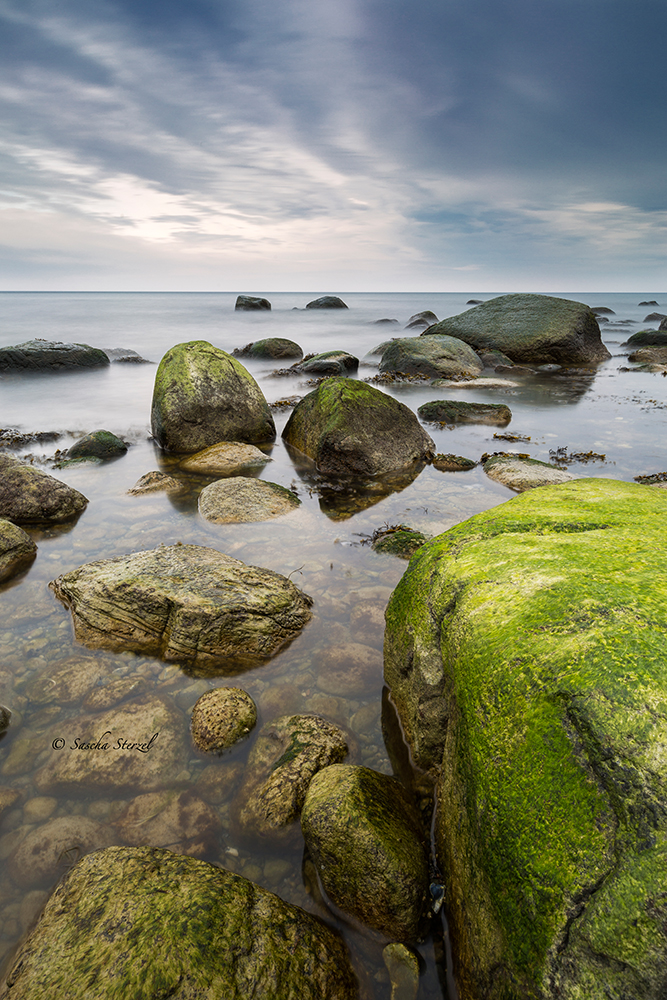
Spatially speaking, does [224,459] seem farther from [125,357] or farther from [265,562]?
[125,357]

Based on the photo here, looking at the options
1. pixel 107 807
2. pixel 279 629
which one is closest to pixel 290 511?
pixel 279 629

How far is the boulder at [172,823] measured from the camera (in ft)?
11.2

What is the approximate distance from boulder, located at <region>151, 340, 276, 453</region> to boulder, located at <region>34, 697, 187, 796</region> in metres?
7.45

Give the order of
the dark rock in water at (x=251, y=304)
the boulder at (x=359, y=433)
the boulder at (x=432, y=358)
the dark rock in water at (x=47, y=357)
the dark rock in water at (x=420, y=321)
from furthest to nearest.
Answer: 1. the dark rock in water at (x=251, y=304)
2. the dark rock in water at (x=420, y=321)
3. the dark rock in water at (x=47, y=357)
4. the boulder at (x=432, y=358)
5. the boulder at (x=359, y=433)

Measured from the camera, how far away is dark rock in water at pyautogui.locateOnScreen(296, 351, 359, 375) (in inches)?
878

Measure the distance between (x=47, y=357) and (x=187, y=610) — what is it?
2215cm

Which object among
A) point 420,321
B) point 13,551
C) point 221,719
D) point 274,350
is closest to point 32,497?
point 13,551

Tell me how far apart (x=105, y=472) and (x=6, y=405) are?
927 cm

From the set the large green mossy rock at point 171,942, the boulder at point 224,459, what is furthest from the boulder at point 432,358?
the large green mossy rock at point 171,942

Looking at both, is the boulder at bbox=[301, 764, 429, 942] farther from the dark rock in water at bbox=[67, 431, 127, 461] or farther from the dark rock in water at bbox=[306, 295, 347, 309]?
the dark rock in water at bbox=[306, 295, 347, 309]

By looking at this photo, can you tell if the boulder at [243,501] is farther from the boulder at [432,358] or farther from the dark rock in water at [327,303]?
the dark rock in water at [327,303]

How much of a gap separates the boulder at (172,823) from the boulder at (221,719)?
399 mm

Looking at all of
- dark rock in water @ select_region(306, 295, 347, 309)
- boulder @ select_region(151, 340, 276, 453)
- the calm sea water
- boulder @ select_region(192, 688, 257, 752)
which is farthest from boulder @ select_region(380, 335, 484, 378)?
dark rock in water @ select_region(306, 295, 347, 309)

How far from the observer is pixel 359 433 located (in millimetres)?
9625
